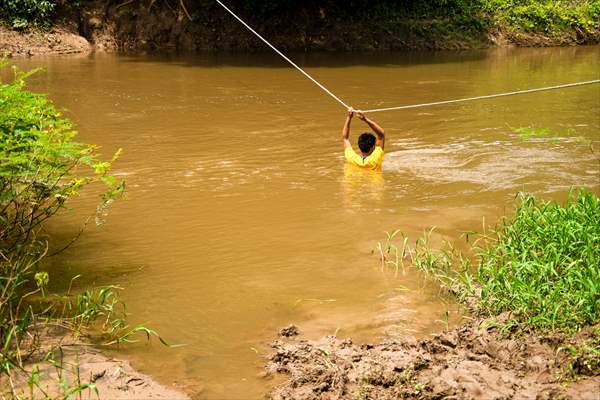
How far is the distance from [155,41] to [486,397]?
17.9 metres

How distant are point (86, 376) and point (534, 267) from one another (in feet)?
10.3

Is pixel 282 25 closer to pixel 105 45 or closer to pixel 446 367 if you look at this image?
pixel 105 45

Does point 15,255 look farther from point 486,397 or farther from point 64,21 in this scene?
point 64,21

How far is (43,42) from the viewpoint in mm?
18938

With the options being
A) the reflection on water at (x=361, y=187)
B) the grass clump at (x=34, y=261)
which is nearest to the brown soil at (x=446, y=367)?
the grass clump at (x=34, y=261)

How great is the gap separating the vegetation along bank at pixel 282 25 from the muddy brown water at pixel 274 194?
4261 millimetres

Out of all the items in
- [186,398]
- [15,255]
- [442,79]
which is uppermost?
[442,79]

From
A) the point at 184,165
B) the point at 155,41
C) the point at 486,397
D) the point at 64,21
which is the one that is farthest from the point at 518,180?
the point at 64,21

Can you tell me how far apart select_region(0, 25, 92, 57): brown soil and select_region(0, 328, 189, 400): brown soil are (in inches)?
633

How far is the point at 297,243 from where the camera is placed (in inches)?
250

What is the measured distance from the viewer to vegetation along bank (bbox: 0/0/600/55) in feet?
63.1

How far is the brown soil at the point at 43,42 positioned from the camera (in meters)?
18.5

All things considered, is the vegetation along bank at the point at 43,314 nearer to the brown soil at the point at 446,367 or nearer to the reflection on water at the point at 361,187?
the brown soil at the point at 446,367

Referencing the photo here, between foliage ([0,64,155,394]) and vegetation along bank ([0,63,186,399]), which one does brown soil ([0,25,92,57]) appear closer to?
vegetation along bank ([0,63,186,399])
